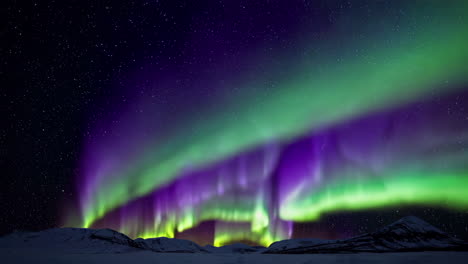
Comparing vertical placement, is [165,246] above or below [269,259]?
below

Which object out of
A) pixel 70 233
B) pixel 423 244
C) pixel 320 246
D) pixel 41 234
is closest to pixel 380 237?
pixel 423 244

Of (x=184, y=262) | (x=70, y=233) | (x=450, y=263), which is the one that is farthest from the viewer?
(x=70, y=233)

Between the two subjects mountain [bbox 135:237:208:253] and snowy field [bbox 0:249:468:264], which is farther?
mountain [bbox 135:237:208:253]

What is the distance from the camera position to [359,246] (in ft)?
85.8

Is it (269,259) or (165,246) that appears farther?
(165,246)

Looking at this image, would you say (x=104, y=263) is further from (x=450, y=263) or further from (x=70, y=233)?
(x=70, y=233)

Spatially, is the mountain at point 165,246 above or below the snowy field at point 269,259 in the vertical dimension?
below

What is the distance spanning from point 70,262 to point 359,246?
86.3ft

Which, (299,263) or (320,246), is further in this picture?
(320,246)

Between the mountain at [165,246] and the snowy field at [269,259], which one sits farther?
the mountain at [165,246]

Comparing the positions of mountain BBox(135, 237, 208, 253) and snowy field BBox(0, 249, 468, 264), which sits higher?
snowy field BBox(0, 249, 468, 264)

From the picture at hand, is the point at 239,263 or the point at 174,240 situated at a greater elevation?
the point at 239,263

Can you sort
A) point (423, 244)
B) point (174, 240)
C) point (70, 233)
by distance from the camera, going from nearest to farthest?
point (423, 244) → point (70, 233) → point (174, 240)

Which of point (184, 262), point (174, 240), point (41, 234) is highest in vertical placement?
point (184, 262)
